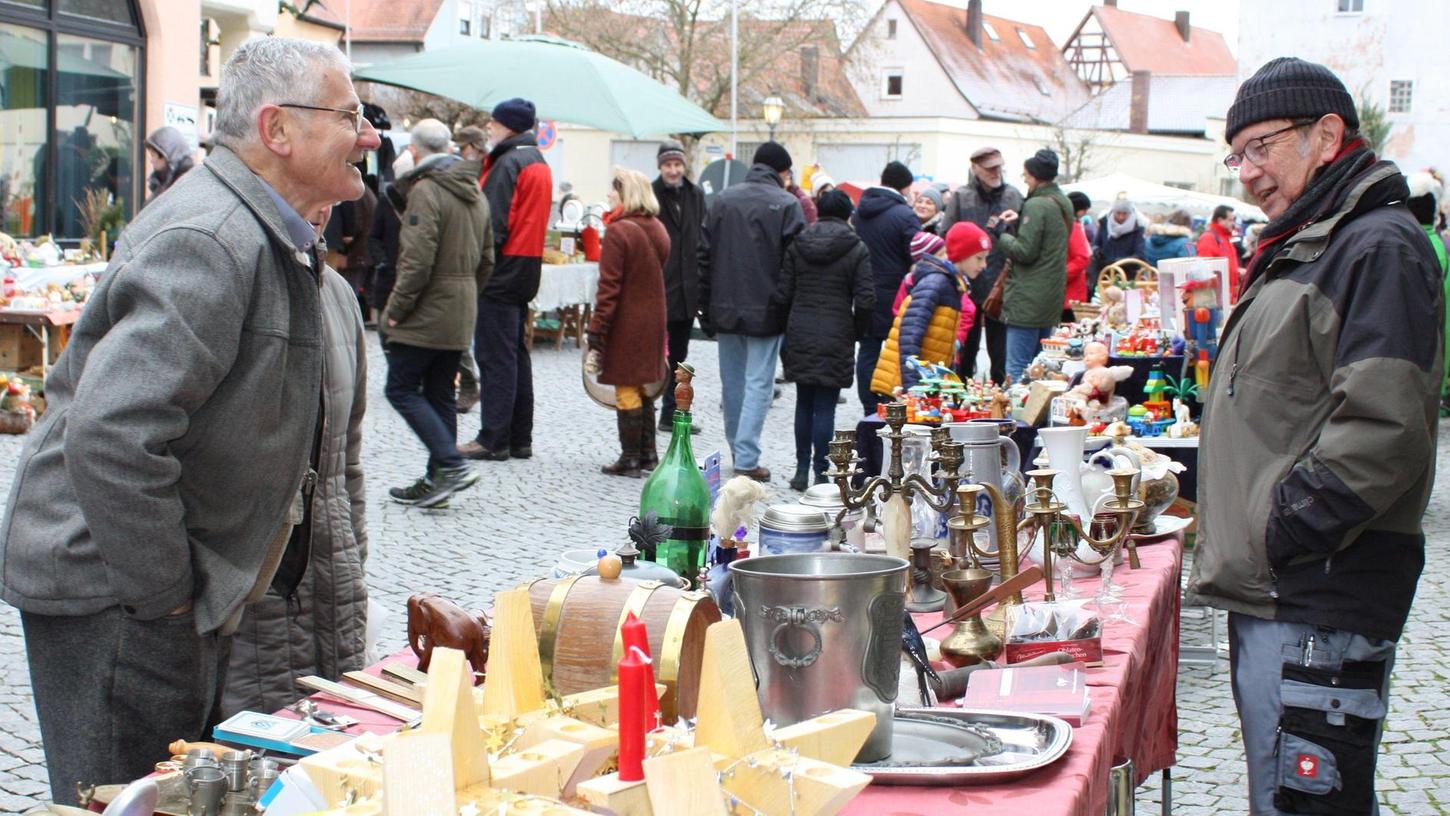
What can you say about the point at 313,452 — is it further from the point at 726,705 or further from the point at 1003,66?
the point at 1003,66

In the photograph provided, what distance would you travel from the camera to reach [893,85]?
53562 millimetres

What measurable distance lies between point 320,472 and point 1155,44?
6876cm

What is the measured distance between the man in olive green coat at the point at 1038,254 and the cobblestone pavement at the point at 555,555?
1718mm

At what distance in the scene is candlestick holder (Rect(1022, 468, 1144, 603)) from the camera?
2730 millimetres

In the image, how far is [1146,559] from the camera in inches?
133

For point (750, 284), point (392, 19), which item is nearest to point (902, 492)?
point (750, 284)

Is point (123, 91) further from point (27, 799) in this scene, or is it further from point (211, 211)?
point (211, 211)

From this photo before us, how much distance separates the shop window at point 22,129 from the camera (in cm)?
1294

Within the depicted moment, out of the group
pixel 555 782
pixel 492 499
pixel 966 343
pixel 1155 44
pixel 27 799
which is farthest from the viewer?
pixel 1155 44

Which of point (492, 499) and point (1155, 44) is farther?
point (1155, 44)

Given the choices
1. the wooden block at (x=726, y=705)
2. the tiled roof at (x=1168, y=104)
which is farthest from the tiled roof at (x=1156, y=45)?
the wooden block at (x=726, y=705)

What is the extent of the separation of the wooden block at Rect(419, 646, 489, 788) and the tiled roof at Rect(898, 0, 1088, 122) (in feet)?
171

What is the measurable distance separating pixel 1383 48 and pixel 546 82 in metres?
33.8

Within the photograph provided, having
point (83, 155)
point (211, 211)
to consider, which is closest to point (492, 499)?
point (211, 211)
